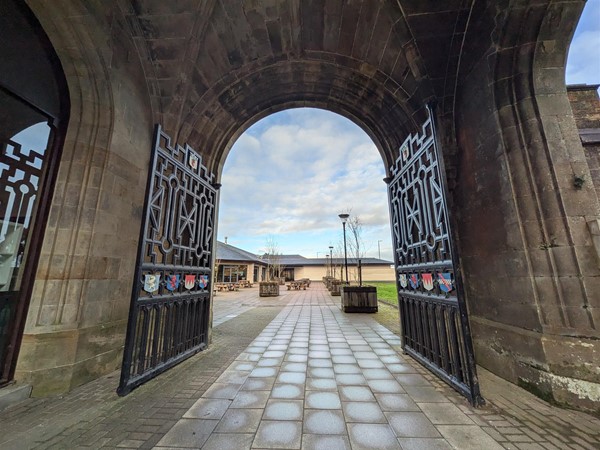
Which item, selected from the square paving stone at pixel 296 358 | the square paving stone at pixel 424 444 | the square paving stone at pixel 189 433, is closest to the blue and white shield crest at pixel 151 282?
the square paving stone at pixel 189 433

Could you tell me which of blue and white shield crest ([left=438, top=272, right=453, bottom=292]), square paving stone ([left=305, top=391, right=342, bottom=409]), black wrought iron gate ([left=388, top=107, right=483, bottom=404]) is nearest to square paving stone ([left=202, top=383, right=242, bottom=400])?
square paving stone ([left=305, top=391, right=342, bottom=409])

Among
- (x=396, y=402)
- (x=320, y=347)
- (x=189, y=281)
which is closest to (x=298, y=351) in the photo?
(x=320, y=347)

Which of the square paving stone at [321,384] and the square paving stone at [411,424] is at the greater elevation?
the square paving stone at [411,424]

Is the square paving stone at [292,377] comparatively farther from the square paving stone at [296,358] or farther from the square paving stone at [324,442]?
the square paving stone at [324,442]

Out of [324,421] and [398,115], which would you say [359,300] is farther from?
[324,421]

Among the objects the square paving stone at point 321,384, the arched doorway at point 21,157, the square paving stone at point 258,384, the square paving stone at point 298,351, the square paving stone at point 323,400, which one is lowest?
the square paving stone at point 298,351

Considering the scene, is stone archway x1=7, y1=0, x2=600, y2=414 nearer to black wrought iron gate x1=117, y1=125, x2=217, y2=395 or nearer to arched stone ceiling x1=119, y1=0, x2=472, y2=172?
arched stone ceiling x1=119, y1=0, x2=472, y2=172

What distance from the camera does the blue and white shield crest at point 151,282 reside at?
10.3 ft

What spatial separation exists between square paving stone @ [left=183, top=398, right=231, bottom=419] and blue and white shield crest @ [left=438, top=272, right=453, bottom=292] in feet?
9.67

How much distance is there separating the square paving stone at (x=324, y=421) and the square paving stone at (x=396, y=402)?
531mm

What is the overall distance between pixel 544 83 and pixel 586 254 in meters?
2.17

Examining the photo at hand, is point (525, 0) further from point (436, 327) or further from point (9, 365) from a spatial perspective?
point (9, 365)

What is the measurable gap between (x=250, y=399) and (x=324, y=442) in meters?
1.06

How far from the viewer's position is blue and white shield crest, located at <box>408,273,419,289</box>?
3.86m
